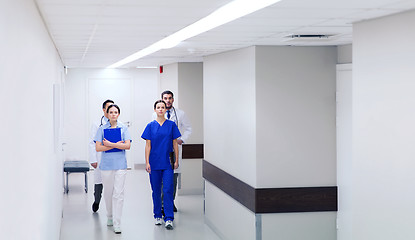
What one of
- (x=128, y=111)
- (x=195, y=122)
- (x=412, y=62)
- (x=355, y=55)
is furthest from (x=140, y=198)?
(x=412, y=62)

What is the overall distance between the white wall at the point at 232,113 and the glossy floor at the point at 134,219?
0.94 meters

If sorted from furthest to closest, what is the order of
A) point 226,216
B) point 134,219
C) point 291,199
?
1. point 134,219
2. point 226,216
3. point 291,199

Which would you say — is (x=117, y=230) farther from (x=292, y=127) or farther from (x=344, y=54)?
(x=344, y=54)

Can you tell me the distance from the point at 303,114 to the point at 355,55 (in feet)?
6.05

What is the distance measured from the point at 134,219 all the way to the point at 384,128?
505 cm

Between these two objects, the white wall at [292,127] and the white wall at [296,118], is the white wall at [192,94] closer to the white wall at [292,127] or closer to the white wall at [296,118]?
the white wall at [292,127]

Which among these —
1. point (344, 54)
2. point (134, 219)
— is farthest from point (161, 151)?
point (344, 54)

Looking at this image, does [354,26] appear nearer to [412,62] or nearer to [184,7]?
[412,62]

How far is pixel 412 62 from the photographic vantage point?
336 centimetres

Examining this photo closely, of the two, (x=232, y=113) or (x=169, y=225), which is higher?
(x=232, y=113)

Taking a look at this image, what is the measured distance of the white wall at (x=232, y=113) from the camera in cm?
591

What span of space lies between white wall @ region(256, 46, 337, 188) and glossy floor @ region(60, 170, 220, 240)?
1694 millimetres

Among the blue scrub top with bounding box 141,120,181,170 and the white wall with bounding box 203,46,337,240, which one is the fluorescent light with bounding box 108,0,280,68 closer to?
the white wall with bounding box 203,46,337,240

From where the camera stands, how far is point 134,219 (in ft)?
26.5
